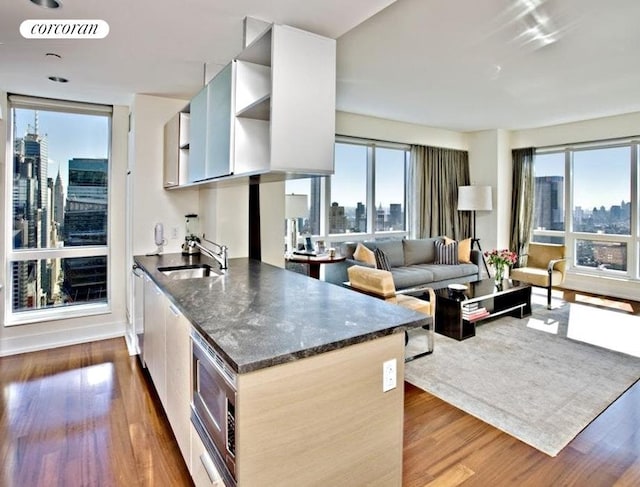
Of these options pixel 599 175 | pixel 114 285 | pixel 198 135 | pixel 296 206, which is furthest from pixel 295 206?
pixel 599 175

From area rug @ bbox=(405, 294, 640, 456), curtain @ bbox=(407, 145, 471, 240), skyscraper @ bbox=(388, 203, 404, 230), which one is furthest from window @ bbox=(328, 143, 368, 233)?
area rug @ bbox=(405, 294, 640, 456)

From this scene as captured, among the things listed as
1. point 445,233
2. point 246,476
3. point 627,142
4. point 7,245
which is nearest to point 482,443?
point 246,476

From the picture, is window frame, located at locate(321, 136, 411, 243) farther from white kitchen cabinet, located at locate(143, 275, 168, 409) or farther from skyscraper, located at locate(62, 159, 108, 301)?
white kitchen cabinet, located at locate(143, 275, 168, 409)

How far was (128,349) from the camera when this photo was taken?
152 inches

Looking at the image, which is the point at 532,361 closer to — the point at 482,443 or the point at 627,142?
the point at 482,443

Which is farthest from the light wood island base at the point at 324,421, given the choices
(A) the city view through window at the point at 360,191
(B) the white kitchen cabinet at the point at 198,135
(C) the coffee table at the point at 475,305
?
(A) the city view through window at the point at 360,191

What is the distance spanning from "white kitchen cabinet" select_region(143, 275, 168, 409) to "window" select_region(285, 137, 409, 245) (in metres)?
3.01

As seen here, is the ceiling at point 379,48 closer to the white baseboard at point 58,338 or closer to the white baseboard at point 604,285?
the white baseboard at point 58,338

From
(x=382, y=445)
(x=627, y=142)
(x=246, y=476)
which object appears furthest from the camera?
(x=627, y=142)

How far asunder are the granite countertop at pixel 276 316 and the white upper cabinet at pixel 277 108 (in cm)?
66

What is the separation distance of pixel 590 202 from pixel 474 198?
181 centimetres

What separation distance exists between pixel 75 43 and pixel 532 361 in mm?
4386

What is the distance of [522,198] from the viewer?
6980mm

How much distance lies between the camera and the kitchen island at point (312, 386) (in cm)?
124
